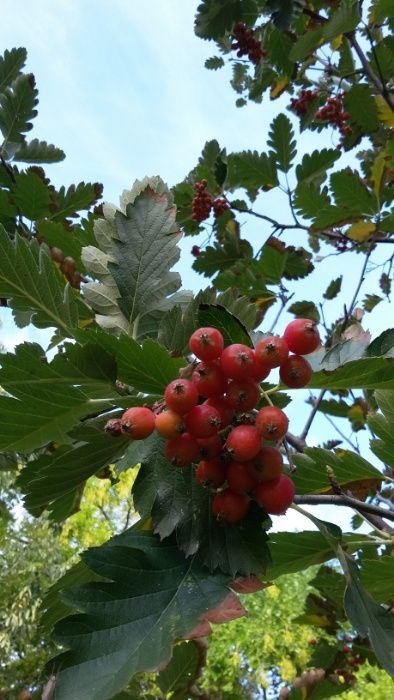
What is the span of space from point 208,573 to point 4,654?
1354cm

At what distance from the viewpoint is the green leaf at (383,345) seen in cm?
96

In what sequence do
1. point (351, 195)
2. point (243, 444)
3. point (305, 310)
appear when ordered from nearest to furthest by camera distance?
1. point (243, 444)
2. point (305, 310)
3. point (351, 195)

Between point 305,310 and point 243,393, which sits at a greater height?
point 305,310

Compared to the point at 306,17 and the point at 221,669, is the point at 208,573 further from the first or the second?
the point at 221,669

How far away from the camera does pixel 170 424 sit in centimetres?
89

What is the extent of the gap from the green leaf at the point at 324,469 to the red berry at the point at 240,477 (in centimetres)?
38

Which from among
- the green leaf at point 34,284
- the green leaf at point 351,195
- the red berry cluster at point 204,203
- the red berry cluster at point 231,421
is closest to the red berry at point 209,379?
the red berry cluster at point 231,421

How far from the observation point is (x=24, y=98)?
234 centimetres

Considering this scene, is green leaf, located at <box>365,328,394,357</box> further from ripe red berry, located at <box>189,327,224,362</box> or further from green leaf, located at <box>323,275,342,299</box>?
green leaf, located at <box>323,275,342,299</box>

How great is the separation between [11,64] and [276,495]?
222 centimetres

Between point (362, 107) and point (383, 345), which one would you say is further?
point (362, 107)

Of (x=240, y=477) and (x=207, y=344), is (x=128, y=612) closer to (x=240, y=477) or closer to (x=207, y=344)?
(x=240, y=477)

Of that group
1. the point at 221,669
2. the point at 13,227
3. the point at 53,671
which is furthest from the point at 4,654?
the point at 53,671

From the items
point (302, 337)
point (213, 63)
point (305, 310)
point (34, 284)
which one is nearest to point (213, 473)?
point (302, 337)
